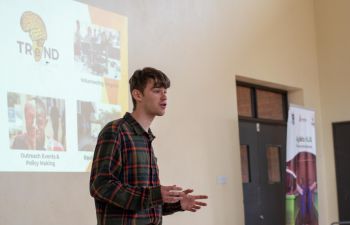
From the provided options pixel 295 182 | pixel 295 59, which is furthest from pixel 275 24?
pixel 295 182

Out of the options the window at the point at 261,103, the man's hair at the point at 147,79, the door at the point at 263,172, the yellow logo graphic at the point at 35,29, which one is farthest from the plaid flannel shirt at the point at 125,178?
the window at the point at 261,103

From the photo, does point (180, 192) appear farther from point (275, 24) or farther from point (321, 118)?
point (321, 118)

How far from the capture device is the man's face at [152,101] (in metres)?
2.01

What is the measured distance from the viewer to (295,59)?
23.1 feet

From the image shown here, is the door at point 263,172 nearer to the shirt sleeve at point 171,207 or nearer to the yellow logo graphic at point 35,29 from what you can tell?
the yellow logo graphic at point 35,29

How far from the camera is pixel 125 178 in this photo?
6.13ft

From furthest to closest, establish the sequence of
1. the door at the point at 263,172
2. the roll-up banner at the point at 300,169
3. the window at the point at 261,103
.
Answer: the window at the point at 261,103, the door at the point at 263,172, the roll-up banner at the point at 300,169

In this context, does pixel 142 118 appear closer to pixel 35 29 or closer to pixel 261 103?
pixel 35 29

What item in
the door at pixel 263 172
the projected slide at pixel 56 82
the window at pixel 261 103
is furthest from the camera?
the window at pixel 261 103

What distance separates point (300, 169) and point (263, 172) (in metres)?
0.45

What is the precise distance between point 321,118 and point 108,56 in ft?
13.1

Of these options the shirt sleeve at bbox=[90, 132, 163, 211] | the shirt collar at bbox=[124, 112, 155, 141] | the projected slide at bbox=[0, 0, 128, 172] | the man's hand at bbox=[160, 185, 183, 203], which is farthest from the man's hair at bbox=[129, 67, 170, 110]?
the projected slide at bbox=[0, 0, 128, 172]

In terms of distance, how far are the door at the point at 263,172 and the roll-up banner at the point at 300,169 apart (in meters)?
0.39

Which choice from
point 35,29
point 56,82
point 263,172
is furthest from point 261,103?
point 35,29
